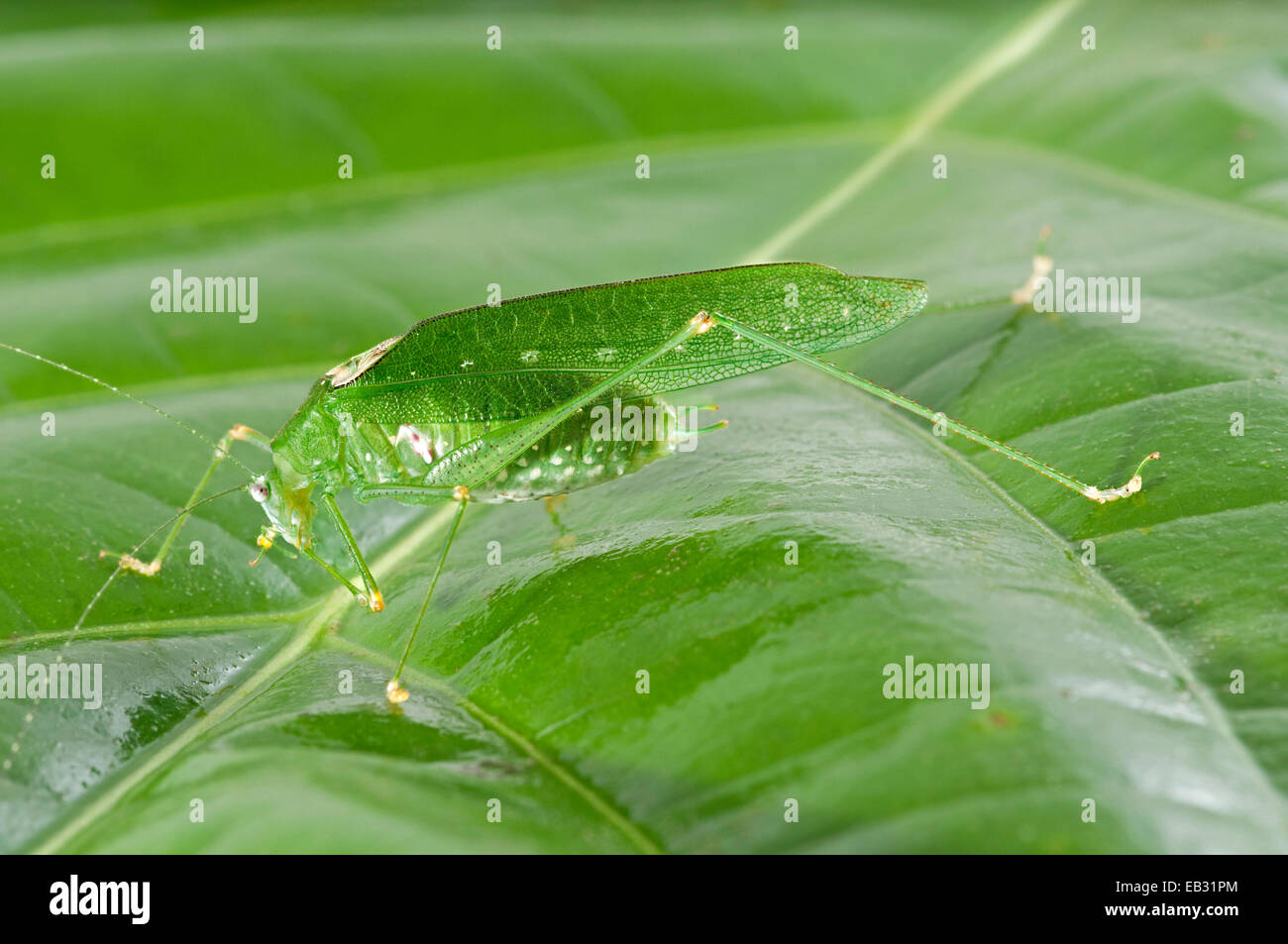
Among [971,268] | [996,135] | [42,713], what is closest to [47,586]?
[42,713]

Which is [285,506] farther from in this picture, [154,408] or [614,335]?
[614,335]

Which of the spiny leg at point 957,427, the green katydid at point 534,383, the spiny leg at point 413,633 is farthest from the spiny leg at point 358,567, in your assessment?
the spiny leg at point 957,427

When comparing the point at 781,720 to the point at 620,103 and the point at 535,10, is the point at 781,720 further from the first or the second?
the point at 535,10

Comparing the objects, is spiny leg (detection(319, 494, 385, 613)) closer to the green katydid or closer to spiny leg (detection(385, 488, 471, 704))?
the green katydid

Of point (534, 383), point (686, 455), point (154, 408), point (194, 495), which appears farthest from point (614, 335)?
point (154, 408)

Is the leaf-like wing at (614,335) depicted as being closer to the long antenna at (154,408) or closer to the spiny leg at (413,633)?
the spiny leg at (413,633)

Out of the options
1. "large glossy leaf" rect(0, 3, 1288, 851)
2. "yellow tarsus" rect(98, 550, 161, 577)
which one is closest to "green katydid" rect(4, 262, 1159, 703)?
"yellow tarsus" rect(98, 550, 161, 577)
